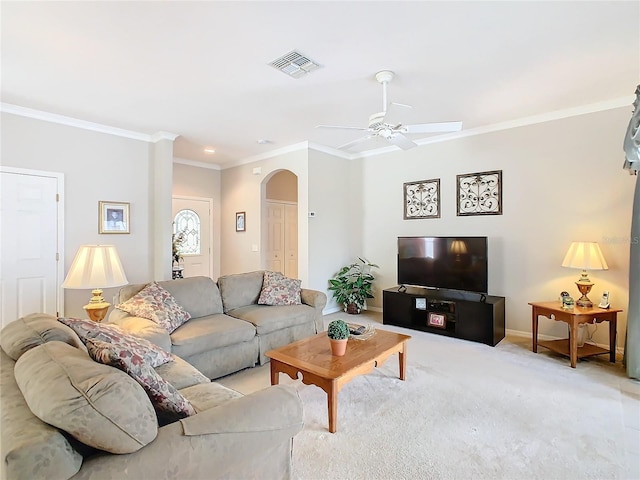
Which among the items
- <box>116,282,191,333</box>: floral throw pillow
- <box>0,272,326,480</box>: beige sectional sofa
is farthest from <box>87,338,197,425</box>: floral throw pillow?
<box>116,282,191,333</box>: floral throw pillow

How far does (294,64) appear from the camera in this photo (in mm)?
2822

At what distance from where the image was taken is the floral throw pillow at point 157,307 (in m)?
2.93

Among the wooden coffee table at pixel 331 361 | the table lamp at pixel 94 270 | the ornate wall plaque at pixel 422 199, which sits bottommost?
the wooden coffee table at pixel 331 361

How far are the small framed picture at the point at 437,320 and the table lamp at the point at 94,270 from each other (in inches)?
142

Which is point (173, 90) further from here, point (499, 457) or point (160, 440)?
point (499, 457)

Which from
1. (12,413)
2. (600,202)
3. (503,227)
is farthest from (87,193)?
(600,202)

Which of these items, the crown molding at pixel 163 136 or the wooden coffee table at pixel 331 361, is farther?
the crown molding at pixel 163 136

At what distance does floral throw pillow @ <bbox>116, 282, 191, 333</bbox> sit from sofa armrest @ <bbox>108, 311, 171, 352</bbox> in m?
0.05

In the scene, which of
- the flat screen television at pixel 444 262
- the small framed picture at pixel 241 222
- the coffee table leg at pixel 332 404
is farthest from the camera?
the small framed picture at pixel 241 222

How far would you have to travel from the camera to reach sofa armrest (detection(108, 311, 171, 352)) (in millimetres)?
2639

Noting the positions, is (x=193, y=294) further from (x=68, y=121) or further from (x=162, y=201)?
(x=68, y=121)

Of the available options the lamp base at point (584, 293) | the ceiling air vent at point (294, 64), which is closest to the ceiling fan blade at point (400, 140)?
the ceiling air vent at point (294, 64)

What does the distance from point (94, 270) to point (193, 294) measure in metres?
0.94

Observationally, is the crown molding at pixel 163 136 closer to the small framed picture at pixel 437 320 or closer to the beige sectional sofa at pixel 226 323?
the beige sectional sofa at pixel 226 323
